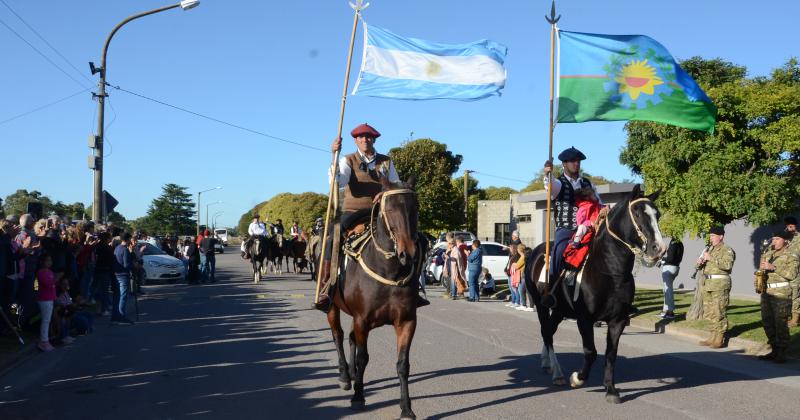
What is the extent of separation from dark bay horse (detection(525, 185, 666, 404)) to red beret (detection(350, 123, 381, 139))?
292cm

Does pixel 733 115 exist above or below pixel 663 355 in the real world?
above

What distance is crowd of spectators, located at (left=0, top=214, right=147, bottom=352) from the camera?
449 inches

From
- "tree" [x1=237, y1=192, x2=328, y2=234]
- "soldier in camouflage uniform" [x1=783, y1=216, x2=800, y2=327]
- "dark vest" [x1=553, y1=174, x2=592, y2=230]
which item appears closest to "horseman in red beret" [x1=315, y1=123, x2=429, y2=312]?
"dark vest" [x1=553, y1=174, x2=592, y2=230]

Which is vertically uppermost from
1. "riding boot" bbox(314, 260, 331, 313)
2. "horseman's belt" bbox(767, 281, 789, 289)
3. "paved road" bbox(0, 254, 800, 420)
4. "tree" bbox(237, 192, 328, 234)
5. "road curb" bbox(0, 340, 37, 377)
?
"tree" bbox(237, 192, 328, 234)

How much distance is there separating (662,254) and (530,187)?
7331cm

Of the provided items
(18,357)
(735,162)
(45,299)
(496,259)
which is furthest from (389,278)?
(496,259)

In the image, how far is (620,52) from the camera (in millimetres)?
10062

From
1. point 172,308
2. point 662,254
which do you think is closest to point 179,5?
point 172,308

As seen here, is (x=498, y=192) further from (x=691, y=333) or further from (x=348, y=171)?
(x=348, y=171)

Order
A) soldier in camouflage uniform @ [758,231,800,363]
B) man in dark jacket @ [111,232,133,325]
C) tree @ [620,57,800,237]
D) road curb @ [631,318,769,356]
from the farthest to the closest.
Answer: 1. tree @ [620,57,800,237]
2. man in dark jacket @ [111,232,133,325]
3. road curb @ [631,318,769,356]
4. soldier in camouflage uniform @ [758,231,800,363]

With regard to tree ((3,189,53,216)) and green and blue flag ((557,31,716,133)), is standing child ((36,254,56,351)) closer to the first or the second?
green and blue flag ((557,31,716,133))

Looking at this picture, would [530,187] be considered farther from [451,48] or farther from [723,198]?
[451,48]

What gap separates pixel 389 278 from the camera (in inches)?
280

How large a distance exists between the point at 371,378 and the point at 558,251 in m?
2.91
